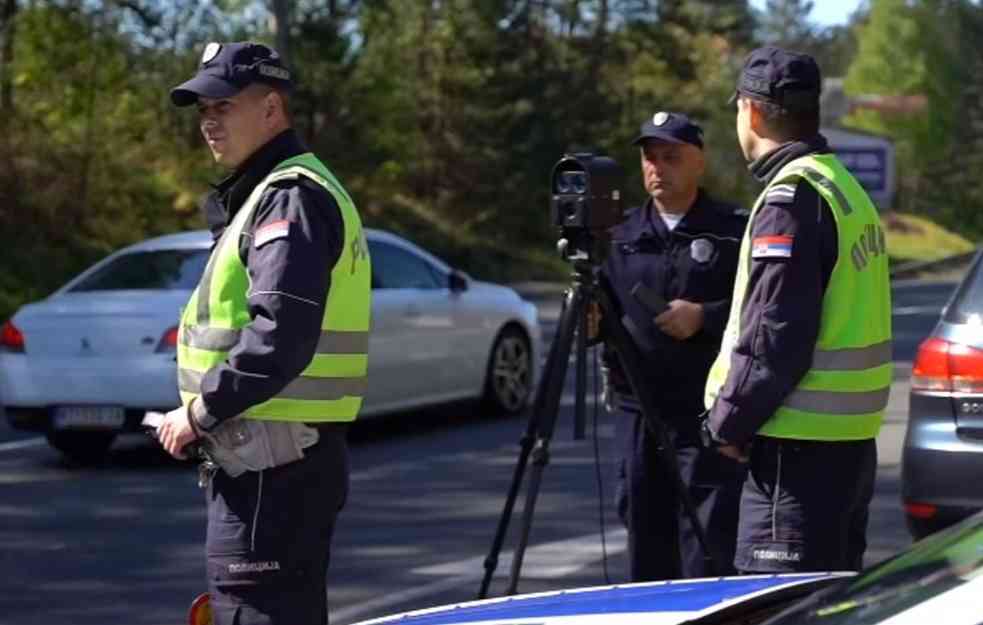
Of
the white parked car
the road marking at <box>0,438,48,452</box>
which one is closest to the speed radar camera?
the white parked car

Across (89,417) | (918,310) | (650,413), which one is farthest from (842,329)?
(918,310)

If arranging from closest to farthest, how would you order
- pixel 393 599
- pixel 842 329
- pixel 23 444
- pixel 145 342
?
pixel 842 329
pixel 393 599
pixel 145 342
pixel 23 444

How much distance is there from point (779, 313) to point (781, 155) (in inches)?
17.2

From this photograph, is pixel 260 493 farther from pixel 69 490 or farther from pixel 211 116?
pixel 69 490

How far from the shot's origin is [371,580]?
8273mm

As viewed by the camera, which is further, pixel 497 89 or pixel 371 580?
pixel 497 89

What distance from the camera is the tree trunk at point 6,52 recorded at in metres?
26.8

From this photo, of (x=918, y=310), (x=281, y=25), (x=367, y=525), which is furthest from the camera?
(x=281, y=25)

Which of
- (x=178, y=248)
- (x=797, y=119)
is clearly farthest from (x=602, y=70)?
(x=797, y=119)

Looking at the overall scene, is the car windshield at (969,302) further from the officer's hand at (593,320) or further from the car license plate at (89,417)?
the car license plate at (89,417)

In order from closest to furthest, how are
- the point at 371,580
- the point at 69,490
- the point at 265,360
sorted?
the point at 265,360, the point at 371,580, the point at 69,490

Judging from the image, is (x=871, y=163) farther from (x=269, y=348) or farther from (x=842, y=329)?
(x=269, y=348)

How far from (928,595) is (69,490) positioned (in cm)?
819

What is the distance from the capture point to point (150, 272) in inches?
472
